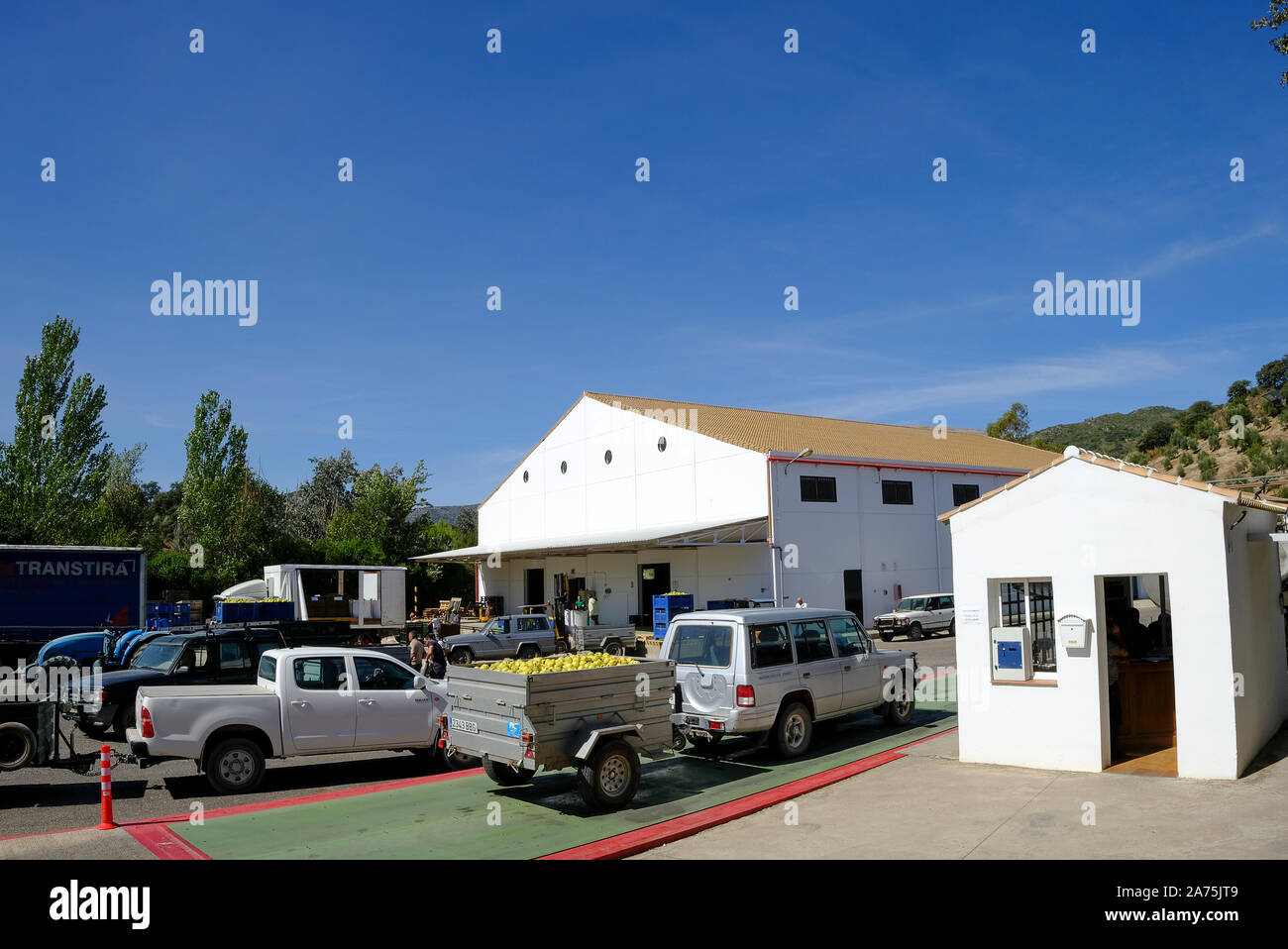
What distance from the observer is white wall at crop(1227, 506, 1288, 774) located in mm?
9070

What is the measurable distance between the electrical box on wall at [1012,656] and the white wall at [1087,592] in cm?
12

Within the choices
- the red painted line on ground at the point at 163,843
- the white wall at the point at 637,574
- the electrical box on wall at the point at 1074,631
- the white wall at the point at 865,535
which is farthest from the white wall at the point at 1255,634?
the white wall at the point at 637,574

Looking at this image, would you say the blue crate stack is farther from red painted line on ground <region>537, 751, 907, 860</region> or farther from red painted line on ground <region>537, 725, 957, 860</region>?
red painted line on ground <region>537, 751, 907, 860</region>

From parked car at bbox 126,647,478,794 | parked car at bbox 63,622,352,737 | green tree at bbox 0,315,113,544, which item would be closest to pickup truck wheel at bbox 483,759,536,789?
parked car at bbox 126,647,478,794

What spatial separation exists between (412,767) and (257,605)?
19.8 metres

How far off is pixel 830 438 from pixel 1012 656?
1189 inches

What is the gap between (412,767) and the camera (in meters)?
12.3

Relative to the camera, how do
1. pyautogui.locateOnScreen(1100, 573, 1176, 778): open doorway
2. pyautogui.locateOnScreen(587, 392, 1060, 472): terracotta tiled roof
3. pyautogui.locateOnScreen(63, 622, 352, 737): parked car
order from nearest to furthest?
pyautogui.locateOnScreen(1100, 573, 1176, 778): open doorway
pyautogui.locateOnScreen(63, 622, 352, 737): parked car
pyautogui.locateOnScreen(587, 392, 1060, 472): terracotta tiled roof

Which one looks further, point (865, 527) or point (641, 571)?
point (641, 571)

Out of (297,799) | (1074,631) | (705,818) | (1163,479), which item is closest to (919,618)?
(1074,631)

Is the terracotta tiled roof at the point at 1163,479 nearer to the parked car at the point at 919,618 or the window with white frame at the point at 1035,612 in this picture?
the window with white frame at the point at 1035,612

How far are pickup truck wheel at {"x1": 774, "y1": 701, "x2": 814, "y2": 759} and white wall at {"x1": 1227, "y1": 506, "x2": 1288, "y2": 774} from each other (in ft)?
16.0
